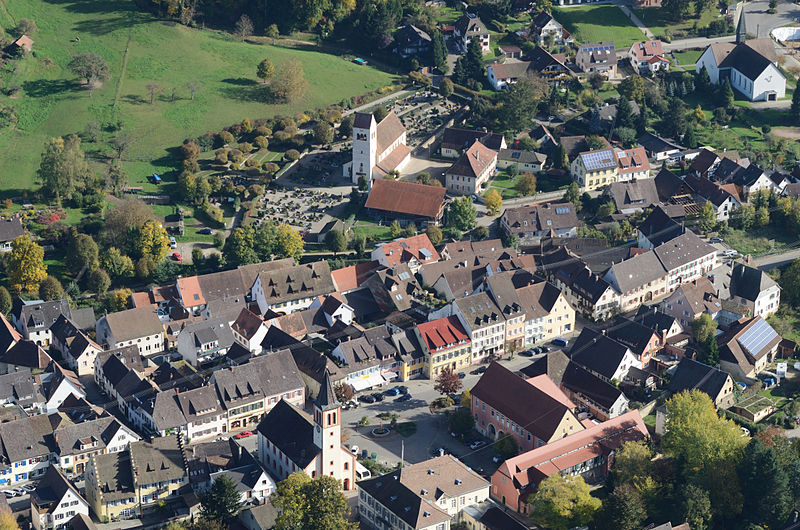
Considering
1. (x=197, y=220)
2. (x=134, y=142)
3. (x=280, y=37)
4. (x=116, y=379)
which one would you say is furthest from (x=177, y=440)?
(x=280, y=37)

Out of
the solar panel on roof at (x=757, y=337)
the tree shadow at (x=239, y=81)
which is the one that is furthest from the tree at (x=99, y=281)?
the solar panel on roof at (x=757, y=337)

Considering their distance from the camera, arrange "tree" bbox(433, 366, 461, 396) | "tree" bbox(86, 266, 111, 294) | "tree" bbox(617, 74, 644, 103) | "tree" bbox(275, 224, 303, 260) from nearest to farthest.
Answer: "tree" bbox(433, 366, 461, 396)
"tree" bbox(86, 266, 111, 294)
"tree" bbox(275, 224, 303, 260)
"tree" bbox(617, 74, 644, 103)

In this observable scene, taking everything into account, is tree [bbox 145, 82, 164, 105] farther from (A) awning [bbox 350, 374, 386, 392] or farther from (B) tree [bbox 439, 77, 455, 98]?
(A) awning [bbox 350, 374, 386, 392]

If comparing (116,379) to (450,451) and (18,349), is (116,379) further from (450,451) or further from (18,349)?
(450,451)

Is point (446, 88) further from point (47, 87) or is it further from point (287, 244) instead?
point (47, 87)

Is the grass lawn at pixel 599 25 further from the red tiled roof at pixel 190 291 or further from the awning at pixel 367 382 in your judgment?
the awning at pixel 367 382

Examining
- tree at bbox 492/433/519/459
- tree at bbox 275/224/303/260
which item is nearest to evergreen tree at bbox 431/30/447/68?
tree at bbox 275/224/303/260
